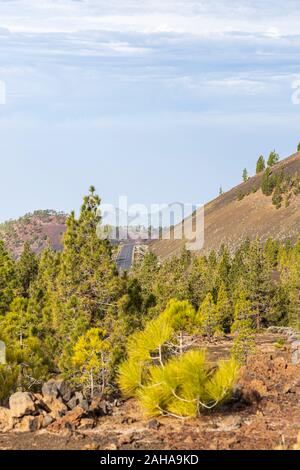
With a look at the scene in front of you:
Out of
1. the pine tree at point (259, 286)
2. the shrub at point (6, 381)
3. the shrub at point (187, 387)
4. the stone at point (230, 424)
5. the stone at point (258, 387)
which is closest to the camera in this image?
the stone at point (230, 424)

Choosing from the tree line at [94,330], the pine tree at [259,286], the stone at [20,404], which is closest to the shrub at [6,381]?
the tree line at [94,330]

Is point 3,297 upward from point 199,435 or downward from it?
upward

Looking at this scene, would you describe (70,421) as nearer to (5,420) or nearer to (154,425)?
(5,420)

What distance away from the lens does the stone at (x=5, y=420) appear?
12931 mm

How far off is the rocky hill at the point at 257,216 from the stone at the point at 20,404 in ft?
457

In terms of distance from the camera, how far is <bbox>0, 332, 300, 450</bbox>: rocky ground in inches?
460

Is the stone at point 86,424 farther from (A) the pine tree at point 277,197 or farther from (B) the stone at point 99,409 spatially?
(A) the pine tree at point 277,197

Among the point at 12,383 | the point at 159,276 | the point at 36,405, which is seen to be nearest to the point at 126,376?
the point at 36,405

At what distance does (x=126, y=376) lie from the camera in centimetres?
1397

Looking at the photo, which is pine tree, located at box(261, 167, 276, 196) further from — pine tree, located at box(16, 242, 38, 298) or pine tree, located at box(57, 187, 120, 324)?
pine tree, located at box(57, 187, 120, 324)

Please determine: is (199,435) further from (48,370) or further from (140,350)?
(48,370)

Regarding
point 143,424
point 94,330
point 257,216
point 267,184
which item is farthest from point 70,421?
point 267,184

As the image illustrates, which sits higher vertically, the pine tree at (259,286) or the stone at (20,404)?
the pine tree at (259,286)
